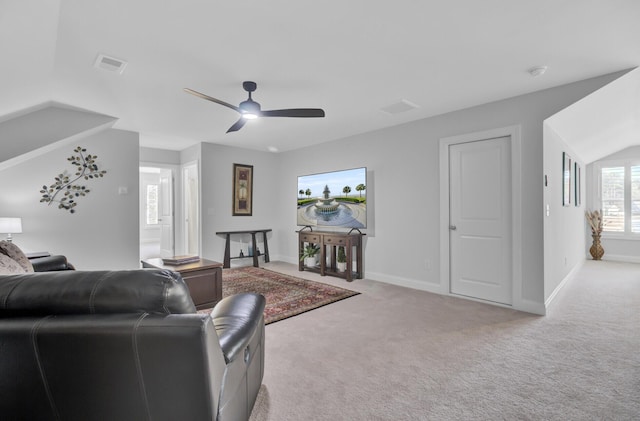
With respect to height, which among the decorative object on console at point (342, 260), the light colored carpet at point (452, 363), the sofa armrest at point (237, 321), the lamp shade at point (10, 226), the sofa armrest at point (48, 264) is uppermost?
the lamp shade at point (10, 226)

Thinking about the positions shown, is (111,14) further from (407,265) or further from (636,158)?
(636,158)

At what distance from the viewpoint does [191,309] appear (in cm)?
110

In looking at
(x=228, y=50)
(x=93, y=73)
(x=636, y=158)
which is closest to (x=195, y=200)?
(x=93, y=73)

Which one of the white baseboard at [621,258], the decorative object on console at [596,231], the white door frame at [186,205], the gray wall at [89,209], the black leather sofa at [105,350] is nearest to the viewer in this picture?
the black leather sofa at [105,350]

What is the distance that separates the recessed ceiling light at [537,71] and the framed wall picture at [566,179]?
1.91m

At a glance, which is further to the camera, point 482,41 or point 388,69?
point 388,69

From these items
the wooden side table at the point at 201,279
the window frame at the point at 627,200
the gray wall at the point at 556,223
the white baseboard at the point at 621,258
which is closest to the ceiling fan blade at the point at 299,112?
the wooden side table at the point at 201,279

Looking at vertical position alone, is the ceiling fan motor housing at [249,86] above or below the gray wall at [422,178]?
above

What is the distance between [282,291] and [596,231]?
6.57m

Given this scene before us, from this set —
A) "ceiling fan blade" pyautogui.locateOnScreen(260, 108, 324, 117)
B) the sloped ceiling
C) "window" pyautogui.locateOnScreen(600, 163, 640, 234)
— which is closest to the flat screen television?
"ceiling fan blade" pyautogui.locateOnScreen(260, 108, 324, 117)

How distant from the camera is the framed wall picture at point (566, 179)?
162 inches

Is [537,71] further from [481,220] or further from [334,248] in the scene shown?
[334,248]

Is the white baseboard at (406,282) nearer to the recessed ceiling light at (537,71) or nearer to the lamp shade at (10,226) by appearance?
the recessed ceiling light at (537,71)

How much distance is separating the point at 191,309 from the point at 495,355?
227 cm
